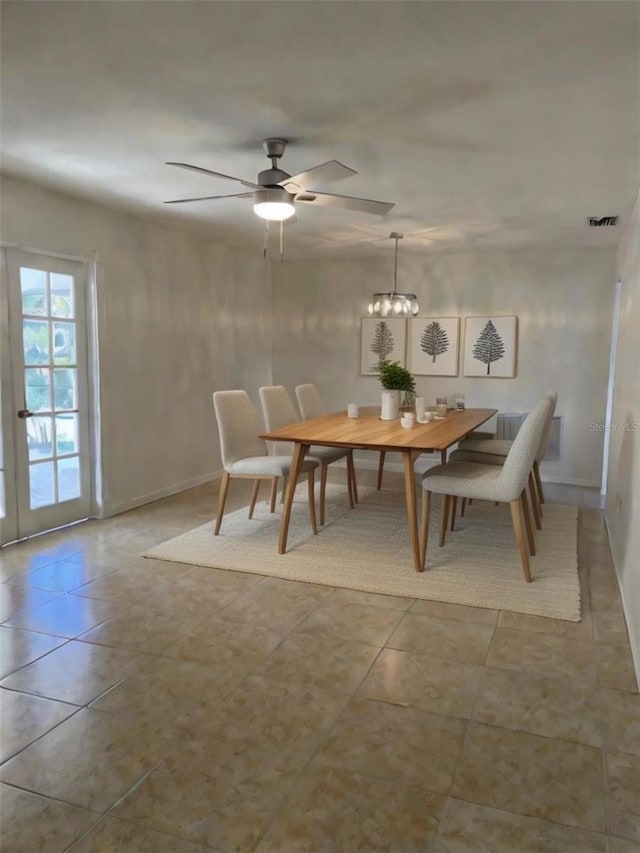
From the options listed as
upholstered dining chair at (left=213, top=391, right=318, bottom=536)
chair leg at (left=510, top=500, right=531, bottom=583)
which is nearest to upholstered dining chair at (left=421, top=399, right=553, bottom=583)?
chair leg at (left=510, top=500, right=531, bottom=583)

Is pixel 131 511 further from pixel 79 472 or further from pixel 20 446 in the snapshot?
pixel 20 446

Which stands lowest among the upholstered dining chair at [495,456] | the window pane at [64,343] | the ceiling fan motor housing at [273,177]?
the upholstered dining chair at [495,456]

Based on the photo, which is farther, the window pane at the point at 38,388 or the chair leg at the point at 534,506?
the chair leg at the point at 534,506

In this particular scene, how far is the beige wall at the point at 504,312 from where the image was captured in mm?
5637

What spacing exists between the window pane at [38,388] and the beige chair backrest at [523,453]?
2932 mm

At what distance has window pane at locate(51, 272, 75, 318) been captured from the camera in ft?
13.4

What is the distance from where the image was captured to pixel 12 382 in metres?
3.76

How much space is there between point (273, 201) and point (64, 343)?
2068mm

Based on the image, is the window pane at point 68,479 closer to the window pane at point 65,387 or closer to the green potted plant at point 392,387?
the window pane at point 65,387

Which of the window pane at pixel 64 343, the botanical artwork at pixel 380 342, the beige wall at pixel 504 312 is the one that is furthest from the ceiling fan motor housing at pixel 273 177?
the botanical artwork at pixel 380 342

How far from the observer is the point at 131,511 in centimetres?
470

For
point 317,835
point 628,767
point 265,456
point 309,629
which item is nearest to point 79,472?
point 265,456

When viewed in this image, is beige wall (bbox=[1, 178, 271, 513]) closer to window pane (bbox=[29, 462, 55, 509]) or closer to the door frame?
Answer: the door frame

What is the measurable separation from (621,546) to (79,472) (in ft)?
11.6
